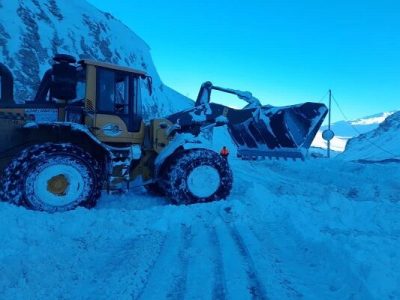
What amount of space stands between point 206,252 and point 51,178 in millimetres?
2611

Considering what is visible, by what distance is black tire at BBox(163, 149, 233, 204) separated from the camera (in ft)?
20.9

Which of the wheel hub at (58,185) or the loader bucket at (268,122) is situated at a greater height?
the loader bucket at (268,122)

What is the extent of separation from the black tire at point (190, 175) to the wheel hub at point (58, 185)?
1.73 metres

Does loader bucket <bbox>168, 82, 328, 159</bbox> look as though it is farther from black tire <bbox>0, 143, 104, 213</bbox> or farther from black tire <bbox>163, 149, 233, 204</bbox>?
black tire <bbox>0, 143, 104, 213</bbox>

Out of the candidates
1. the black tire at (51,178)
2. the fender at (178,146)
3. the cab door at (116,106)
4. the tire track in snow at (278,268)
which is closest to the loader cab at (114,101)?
the cab door at (116,106)

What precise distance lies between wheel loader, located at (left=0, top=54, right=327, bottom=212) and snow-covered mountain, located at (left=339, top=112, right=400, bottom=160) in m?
21.9

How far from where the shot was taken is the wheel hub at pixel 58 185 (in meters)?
5.30

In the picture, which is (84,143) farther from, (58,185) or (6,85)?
(6,85)

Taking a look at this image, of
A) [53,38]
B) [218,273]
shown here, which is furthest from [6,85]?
[53,38]

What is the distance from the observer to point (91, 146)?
20.0ft

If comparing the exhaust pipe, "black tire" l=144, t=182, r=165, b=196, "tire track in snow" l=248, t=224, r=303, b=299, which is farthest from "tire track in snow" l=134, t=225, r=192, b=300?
the exhaust pipe

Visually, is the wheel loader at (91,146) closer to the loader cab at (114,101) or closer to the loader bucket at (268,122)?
the loader cab at (114,101)

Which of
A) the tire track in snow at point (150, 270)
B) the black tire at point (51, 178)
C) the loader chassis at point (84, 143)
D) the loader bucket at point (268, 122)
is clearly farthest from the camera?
the loader bucket at point (268, 122)

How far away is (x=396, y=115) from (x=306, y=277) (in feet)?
186
